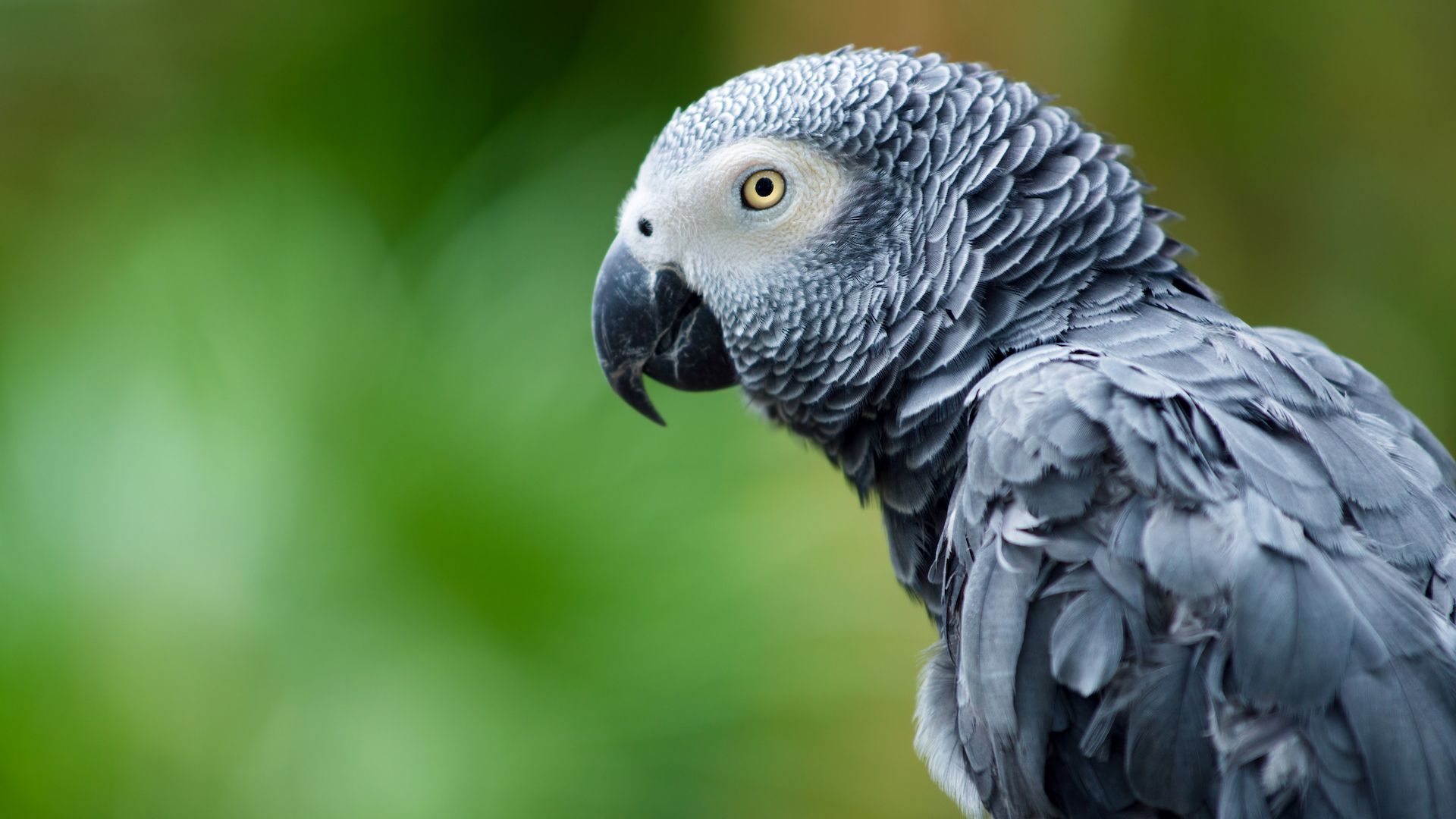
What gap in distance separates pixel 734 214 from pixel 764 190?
0.14ft

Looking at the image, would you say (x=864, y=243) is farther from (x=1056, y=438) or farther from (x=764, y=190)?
(x=1056, y=438)

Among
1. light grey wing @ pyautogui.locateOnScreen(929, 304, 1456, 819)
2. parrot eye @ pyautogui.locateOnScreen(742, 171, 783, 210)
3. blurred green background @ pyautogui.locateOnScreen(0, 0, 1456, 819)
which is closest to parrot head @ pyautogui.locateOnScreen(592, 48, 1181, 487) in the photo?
parrot eye @ pyautogui.locateOnScreen(742, 171, 783, 210)

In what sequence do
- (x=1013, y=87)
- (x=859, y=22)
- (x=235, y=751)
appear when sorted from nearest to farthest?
(x=1013, y=87), (x=235, y=751), (x=859, y=22)

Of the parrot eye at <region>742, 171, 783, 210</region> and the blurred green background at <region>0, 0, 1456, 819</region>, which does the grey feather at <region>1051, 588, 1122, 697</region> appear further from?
the blurred green background at <region>0, 0, 1456, 819</region>

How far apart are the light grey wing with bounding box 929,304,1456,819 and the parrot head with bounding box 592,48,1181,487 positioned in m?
0.11

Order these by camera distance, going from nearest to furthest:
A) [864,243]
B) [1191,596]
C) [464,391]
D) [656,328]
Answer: [1191,596]
[864,243]
[656,328]
[464,391]

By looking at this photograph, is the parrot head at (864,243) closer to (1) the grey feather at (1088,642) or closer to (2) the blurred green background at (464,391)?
(1) the grey feather at (1088,642)

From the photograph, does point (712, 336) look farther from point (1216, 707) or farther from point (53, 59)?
point (53, 59)

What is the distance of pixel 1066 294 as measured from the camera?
967mm

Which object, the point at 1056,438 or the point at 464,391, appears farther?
the point at 464,391

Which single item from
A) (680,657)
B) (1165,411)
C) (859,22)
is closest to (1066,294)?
(1165,411)

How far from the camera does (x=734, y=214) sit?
108cm

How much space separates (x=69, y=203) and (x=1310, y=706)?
2663 millimetres

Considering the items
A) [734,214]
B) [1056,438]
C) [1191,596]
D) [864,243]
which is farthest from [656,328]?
[1191,596]
